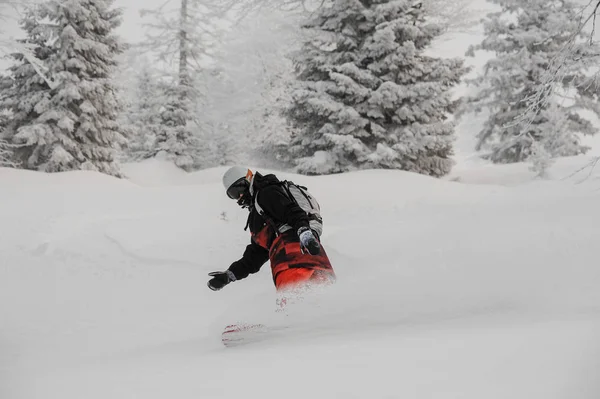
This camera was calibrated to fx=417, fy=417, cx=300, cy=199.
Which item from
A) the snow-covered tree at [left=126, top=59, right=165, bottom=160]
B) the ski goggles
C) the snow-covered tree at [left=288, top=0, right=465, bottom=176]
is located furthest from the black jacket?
the snow-covered tree at [left=126, top=59, right=165, bottom=160]

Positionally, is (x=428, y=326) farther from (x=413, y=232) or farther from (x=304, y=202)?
(x=413, y=232)

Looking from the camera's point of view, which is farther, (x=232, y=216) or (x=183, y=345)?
(x=232, y=216)

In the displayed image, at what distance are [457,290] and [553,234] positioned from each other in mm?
2865

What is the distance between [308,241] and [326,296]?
466mm

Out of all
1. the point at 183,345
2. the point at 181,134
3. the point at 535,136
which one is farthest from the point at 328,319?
the point at 181,134

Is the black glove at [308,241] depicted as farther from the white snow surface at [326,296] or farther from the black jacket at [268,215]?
the white snow surface at [326,296]

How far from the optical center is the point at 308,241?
327 centimetres

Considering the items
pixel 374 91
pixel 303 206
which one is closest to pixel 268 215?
pixel 303 206

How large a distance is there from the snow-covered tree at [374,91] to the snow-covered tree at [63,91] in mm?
8988

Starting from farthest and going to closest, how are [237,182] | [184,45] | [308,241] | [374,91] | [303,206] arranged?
[184,45]
[374,91]
[237,182]
[303,206]
[308,241]

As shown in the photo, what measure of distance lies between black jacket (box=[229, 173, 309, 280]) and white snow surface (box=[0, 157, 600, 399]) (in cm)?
56

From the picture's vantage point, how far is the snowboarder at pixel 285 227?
11.3ft

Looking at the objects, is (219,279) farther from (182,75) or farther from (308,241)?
(182,75)

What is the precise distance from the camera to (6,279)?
19.0 feet
